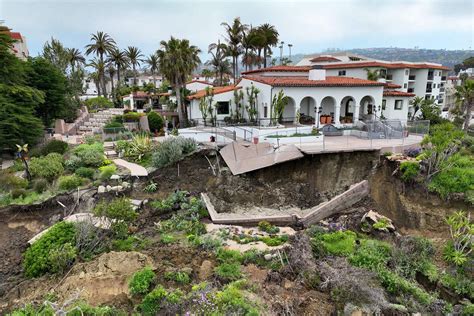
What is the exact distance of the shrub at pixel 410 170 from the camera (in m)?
18.2

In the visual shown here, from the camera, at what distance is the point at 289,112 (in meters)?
30.6

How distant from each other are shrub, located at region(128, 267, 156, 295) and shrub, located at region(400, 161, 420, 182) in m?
15.6

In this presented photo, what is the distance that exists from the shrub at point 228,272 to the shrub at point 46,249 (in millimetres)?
5975

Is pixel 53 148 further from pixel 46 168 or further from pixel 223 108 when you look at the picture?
pixel 223 108

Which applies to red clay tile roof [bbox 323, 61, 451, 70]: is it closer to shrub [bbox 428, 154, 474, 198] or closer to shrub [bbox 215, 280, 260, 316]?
shrub [bbox 428, 154, 474, 198]

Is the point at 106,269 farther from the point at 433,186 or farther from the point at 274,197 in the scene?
the point at 433,186

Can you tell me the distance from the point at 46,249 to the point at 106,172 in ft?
23.9

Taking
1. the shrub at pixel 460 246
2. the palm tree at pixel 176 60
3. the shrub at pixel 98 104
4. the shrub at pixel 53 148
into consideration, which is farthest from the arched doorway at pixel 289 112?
the shrub at pixel 98 104

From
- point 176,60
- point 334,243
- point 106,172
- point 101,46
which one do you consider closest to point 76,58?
point 101,46

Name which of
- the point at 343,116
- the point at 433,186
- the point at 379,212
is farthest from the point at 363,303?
the point at 343,116

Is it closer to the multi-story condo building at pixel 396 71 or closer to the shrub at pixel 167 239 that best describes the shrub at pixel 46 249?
the shrub at pixel 167 239

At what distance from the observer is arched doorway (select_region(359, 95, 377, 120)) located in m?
31.0

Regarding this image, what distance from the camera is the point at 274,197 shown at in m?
18.9

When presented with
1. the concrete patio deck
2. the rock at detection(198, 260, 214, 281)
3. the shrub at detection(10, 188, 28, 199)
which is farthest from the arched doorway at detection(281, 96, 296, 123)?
the shrub at detection(10, 188, 28, 199)
